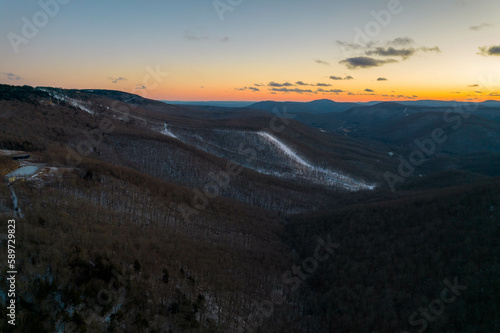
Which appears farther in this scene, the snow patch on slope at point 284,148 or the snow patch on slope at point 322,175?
the snow patch on slope at point 284,148

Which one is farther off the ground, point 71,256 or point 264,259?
point 71,256

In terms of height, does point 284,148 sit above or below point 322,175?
above

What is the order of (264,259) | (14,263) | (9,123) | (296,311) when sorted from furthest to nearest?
(9,123), (264,259), (296,311), (14,263)

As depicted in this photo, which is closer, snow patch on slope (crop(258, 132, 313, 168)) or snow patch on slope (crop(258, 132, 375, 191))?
snow patch on slope (crop(258, 132, 375, 191))

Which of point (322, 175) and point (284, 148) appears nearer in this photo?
point (322, 175)

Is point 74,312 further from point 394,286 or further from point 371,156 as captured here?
point 371,156

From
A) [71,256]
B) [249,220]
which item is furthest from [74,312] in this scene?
[249,220]

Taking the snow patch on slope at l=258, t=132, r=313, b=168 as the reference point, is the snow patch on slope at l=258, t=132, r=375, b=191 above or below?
below

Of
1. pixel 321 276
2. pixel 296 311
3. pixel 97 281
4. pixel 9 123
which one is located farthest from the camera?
pixel 9 123

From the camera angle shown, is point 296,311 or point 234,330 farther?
point 296,311

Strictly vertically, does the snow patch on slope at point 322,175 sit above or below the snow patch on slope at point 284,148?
below

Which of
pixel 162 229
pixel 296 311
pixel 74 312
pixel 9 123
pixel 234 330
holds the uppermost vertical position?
pixel 9 123
